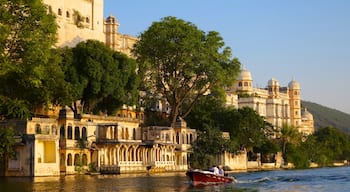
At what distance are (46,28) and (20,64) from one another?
265 cm

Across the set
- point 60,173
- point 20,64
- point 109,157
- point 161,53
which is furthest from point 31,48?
point 161,53

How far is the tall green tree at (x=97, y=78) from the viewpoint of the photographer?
169 ft

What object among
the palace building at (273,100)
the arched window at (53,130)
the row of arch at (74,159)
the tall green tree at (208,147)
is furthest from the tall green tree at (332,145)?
the arched window at (53,130)

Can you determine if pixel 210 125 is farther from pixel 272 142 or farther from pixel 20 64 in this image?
pixel 20 64

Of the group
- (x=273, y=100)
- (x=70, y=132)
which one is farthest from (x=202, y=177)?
(x=273, y=100)

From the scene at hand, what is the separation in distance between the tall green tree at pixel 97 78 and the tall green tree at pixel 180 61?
11.5 ft

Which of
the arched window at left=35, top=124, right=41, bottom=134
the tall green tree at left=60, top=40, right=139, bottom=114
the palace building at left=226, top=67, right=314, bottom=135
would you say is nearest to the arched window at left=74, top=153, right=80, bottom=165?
the arched window at left=35, top=124, right=41, bottom=134

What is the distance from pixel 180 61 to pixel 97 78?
9.72 m

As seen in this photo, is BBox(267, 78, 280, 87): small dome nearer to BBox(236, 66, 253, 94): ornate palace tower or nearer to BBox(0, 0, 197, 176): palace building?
BBox(236, 66, 253, 94): ornate palace tower

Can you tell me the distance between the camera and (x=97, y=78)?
5269 cm

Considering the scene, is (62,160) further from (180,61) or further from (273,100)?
(273,100)

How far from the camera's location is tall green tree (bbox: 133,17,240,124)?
5966 cm

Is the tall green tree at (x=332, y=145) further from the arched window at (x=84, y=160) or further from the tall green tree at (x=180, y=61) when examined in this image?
the arched window at (x=84, y=160)

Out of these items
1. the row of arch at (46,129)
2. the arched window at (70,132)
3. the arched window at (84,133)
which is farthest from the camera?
the arched window at (84,133)
